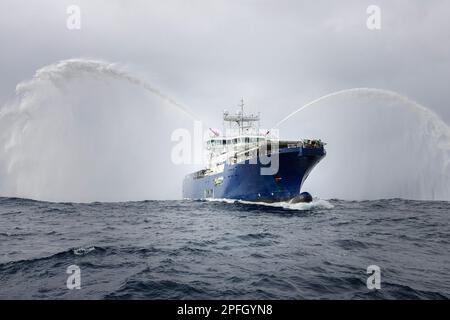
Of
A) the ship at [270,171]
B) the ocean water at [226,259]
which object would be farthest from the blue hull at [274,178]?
the ocean water at [226,259]

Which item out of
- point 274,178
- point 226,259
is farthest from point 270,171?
point 226,259

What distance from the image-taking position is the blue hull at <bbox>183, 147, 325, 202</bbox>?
106ft

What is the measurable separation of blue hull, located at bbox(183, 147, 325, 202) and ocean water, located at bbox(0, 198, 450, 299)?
11.1 meters

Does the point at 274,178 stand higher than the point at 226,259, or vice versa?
the point at 274,178

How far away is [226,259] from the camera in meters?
12.5

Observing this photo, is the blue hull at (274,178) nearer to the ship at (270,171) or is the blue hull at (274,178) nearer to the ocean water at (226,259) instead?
the ship at (270,171)

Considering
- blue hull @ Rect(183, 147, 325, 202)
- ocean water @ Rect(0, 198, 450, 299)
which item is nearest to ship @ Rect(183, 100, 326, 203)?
blue hull @ Rect(183, 147, 325, 202)

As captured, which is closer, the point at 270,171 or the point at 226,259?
the point at 226,259

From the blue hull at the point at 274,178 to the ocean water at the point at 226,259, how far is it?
11.1 metres

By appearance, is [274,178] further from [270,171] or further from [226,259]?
[226,259]

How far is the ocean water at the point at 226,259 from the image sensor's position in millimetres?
8906

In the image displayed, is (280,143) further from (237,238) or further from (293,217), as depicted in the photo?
(237,238)

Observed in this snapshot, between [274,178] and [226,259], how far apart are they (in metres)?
21.5
